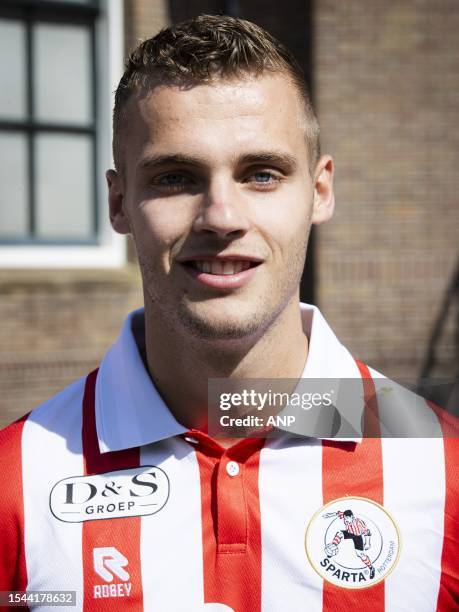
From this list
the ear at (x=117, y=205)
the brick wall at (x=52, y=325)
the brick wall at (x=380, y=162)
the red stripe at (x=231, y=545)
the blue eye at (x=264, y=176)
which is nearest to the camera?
the red stripe at (x=231, y=545)

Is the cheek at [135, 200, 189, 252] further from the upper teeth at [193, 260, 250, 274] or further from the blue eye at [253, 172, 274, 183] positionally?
the blue eye at [253, 172, 274, 183]

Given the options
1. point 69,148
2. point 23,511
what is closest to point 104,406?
point 23,511

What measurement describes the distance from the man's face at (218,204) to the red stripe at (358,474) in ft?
1.17

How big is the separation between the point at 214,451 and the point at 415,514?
0.50 meters

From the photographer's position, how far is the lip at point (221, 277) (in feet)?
5.36

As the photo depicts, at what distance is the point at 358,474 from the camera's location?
1.73m

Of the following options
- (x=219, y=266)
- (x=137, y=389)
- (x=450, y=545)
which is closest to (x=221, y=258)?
Result: (x=219, y=266)

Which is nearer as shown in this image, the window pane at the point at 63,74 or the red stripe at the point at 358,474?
the red stripe at the point at 358,474

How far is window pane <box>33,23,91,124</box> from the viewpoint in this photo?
19.5ft

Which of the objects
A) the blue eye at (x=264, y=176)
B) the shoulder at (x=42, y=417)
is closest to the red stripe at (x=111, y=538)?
the shoulder at (x=42, y=417)

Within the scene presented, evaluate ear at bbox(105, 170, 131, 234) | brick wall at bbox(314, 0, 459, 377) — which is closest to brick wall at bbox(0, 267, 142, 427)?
brick wall at bbox(314, 0, 459, 377)

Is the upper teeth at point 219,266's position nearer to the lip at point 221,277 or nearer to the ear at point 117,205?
the lip at point 221,277

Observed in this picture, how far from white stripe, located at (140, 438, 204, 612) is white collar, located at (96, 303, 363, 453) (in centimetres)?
8

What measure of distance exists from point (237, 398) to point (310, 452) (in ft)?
0.73
